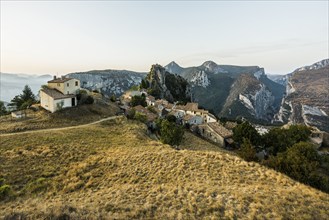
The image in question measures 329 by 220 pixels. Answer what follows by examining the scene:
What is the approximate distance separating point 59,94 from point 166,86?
85.0 m

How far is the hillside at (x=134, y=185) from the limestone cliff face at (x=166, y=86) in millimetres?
83815

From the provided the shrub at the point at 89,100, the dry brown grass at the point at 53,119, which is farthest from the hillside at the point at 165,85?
the dry brown grass at the point at 53,119

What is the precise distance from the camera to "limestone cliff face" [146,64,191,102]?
117 meters

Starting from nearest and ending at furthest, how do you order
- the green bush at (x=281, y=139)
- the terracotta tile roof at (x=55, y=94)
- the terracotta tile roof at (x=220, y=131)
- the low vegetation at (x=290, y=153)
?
the low vegetation at (x=290, y=153), the terracotta tile roof at (x=55, y=94), the green bush at (x=281, y=139), the terracotta tile roof at (x=220, y=131)

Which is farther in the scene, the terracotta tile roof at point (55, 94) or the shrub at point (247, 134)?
the shrub at point (247, 134)

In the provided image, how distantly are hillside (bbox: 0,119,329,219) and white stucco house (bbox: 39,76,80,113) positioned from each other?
41.2 ft

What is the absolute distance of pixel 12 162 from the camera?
75.9ft

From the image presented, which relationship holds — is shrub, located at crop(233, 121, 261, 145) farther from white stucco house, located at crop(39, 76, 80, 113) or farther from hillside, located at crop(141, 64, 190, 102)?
hillside, located at crop(141, 64, 190, 102)

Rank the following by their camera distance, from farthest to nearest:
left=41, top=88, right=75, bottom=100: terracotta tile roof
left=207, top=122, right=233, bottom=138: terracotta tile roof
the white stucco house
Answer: left=207, top=122, right=233, bottom=138: terracotta tile roof, left=41, top=88, right=75, bottom=100: terracotta tile roof, the white stucco house

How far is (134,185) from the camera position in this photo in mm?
17719

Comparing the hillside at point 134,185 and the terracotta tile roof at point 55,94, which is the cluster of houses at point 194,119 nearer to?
the terracotta tile roof at point 55,94

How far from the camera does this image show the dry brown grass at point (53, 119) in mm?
35469

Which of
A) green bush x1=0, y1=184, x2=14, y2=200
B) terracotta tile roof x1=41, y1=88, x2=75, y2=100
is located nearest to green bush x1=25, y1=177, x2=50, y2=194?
green bush x1=0, y1=184, x2=14, y2=200

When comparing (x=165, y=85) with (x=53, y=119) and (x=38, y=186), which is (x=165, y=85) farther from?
(x=38, y=186)
